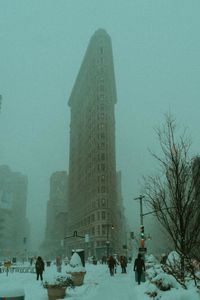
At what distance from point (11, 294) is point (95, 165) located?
126 meters

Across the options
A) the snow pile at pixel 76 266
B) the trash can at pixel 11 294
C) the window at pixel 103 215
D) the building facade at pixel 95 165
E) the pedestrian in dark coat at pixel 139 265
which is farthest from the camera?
the building facade at pixel 95 165

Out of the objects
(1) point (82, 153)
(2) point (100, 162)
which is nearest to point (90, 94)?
(1) point (82, 153)

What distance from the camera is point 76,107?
646 feet

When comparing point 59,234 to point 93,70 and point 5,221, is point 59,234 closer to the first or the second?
point 5,221

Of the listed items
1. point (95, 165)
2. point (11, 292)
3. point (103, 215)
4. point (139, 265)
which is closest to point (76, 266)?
point (139, 265)

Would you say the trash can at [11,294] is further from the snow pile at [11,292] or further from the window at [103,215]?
the window at [103,215]

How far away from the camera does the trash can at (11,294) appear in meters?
7.57

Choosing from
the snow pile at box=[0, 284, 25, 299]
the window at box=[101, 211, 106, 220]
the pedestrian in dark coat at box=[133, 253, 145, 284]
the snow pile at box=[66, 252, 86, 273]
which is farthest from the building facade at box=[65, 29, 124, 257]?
the snow pile at box=[0, 284, 25, 299]

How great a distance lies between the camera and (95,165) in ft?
439

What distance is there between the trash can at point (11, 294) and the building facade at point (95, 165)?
326ft

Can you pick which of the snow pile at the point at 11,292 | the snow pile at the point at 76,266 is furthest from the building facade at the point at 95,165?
the snow pile at the point at 11,292

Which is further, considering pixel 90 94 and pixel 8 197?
pixel 90 94

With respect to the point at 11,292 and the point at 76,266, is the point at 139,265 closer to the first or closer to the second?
the point at 76,266

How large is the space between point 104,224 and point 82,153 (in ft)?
175
